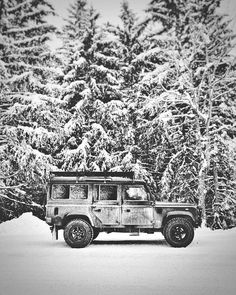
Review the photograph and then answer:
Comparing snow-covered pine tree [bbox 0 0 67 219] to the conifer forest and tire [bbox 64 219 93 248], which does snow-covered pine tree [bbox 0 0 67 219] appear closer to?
the conifer forest

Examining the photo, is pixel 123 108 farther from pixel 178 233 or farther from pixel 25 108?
pixel 178 233

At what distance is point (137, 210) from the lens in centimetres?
1008

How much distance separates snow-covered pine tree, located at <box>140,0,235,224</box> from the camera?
15.8 meters

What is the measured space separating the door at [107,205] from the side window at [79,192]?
12.1 inches

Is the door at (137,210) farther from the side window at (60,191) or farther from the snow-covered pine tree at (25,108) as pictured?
the snow-covered pine tree at (25,108)

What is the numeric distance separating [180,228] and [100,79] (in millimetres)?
11102

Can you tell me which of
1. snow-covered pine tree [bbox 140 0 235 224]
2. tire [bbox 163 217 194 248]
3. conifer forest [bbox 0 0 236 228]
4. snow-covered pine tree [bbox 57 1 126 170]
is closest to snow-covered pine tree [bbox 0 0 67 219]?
conifer forest [bbox 0 0 236 228]

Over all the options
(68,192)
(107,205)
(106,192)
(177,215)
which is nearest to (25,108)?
(68,192)

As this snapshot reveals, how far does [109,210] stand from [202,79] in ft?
28.1

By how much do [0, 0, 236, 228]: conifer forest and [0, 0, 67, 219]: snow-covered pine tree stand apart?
1.9 inches

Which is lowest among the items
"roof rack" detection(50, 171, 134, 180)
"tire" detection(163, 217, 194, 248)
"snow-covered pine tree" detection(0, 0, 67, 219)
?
"tire" detection(163, 217, 194, 248)

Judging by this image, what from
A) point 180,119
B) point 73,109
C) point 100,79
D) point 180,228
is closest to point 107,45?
point 100,79

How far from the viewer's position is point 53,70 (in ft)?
53.3

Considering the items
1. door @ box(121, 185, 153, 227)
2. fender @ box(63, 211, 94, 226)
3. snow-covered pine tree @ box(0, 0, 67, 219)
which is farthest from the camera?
snow-covered pine tree @ box(0, 0, 67, 219)
